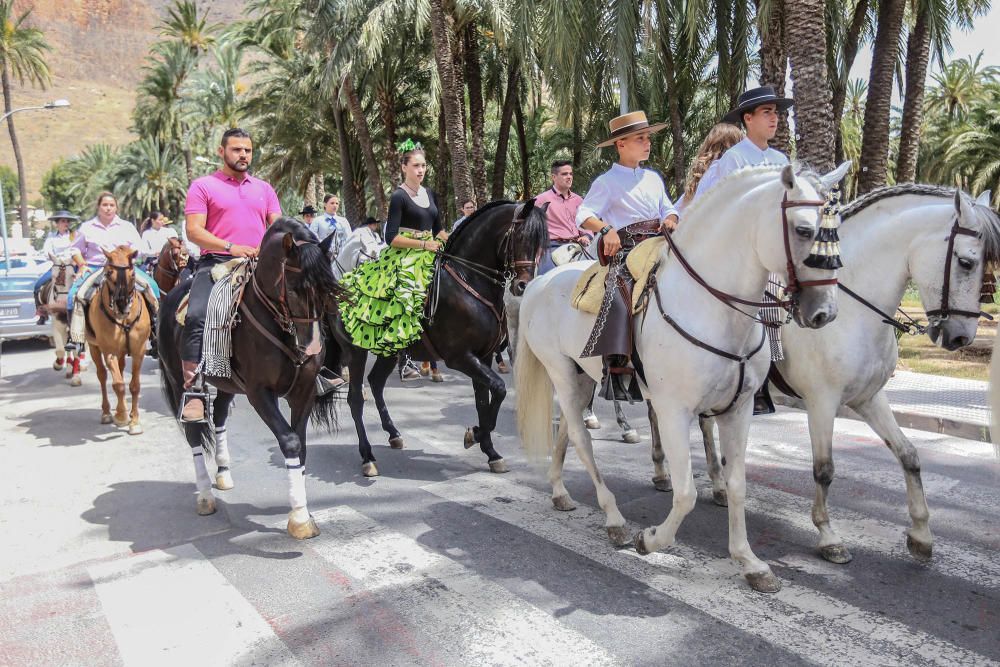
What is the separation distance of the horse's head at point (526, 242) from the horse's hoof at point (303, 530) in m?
2.48

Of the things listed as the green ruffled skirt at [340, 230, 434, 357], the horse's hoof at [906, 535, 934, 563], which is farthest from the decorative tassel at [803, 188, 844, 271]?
the green ruffled skirt at [340, 230, 434, 357]

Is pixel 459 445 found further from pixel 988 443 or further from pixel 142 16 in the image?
pixel 142 16

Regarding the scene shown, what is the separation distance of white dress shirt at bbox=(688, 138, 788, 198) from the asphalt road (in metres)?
2.31

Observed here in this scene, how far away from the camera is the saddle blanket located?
4188 mm

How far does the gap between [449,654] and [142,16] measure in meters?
211

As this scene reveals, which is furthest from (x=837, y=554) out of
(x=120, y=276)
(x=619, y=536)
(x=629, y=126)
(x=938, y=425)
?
(x=120, y=276)

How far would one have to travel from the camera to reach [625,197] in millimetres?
4953

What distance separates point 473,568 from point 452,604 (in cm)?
46

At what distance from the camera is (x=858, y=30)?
17219 millimetres

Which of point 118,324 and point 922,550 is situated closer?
point 922,550

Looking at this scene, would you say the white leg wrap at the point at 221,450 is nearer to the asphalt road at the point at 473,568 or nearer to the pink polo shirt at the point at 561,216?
the asphalt road at the point at 473,568

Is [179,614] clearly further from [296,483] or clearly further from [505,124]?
[505,124]

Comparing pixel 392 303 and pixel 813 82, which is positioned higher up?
pixel 813 82

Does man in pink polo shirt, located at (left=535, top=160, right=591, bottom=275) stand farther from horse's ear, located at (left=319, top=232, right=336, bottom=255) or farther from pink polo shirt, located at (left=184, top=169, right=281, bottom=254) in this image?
horse's ear, located at (left=319, top=232, right=336, bottom=255)
